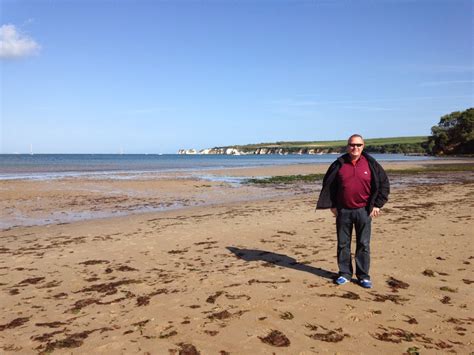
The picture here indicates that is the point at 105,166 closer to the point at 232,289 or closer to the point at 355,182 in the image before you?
the point at 232,289

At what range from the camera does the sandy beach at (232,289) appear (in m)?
4.22

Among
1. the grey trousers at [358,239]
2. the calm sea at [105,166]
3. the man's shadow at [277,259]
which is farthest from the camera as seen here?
the calm sea at [105,166]

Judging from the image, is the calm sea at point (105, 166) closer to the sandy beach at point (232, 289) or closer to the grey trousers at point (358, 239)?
the sandy beach at point (232, 289)

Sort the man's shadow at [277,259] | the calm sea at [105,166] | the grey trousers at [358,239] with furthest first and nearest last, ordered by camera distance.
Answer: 1. the calm sea at [105,166]
2. the man's shadow at [277,259]
3. the grey trousers at [358,239]

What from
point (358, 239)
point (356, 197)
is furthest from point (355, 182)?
point (358, 239)

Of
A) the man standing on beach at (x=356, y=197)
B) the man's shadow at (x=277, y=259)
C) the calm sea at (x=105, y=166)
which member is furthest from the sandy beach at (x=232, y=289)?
the calm sea at (x=105, y=166)

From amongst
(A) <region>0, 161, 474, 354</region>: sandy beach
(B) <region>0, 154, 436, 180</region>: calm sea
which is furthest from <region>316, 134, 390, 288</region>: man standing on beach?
(B) <region>0, 154, 436, 180</region>: calm sea

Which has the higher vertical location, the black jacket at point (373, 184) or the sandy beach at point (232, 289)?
the black jacket at point (373, 184)

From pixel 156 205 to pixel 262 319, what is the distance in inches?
503

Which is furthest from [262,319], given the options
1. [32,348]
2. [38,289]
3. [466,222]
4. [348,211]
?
[466,222]

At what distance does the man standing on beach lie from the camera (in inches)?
223

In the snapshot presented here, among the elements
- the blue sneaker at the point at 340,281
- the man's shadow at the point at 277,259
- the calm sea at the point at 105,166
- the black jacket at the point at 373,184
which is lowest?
the man's shadow at the point at 277,259

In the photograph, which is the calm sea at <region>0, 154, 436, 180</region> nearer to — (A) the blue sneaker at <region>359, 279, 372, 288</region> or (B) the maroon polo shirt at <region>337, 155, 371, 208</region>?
(B) the maroon polo shirt at <region>337, 155, 371, 208</region>

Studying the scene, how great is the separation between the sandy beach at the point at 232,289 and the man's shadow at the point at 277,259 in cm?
2
